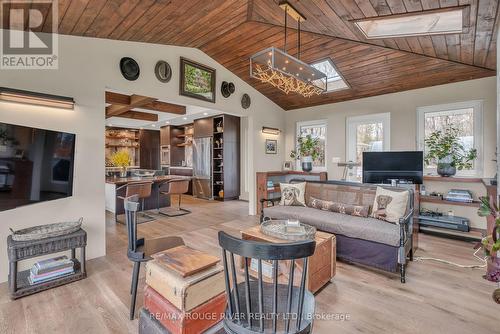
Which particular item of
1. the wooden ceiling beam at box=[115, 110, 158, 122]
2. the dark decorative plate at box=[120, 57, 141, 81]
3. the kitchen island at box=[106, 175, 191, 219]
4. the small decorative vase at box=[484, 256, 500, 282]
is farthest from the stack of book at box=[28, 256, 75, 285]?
the wooden ceiling beam at box=[115, 110, 158, 122]

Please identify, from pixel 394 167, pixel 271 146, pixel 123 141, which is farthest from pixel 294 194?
pixel 123 141

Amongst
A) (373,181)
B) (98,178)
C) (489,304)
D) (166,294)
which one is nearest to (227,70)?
(98,178)

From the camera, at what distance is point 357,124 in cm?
532

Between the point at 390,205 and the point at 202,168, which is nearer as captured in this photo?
the point at 390,205

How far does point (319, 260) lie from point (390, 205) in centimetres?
131

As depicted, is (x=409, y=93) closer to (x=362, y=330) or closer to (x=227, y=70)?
(x=227, y=70)

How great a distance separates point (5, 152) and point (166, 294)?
6.24ft

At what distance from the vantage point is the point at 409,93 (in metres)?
4.61

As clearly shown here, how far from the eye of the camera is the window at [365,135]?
4.91 m

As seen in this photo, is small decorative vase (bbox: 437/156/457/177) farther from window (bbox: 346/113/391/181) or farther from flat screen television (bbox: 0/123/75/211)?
flat screen television (bbox: 0/123/75/211)

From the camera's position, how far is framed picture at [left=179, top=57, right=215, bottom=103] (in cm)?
412

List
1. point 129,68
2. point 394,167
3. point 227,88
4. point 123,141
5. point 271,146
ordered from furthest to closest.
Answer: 1. point 123,141
2. point 271,146
3. point 227,88
4. point 394,167
5. point 129,68

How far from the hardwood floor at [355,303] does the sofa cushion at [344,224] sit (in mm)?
421

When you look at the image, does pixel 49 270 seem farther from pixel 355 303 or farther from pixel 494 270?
pixel 494 270
